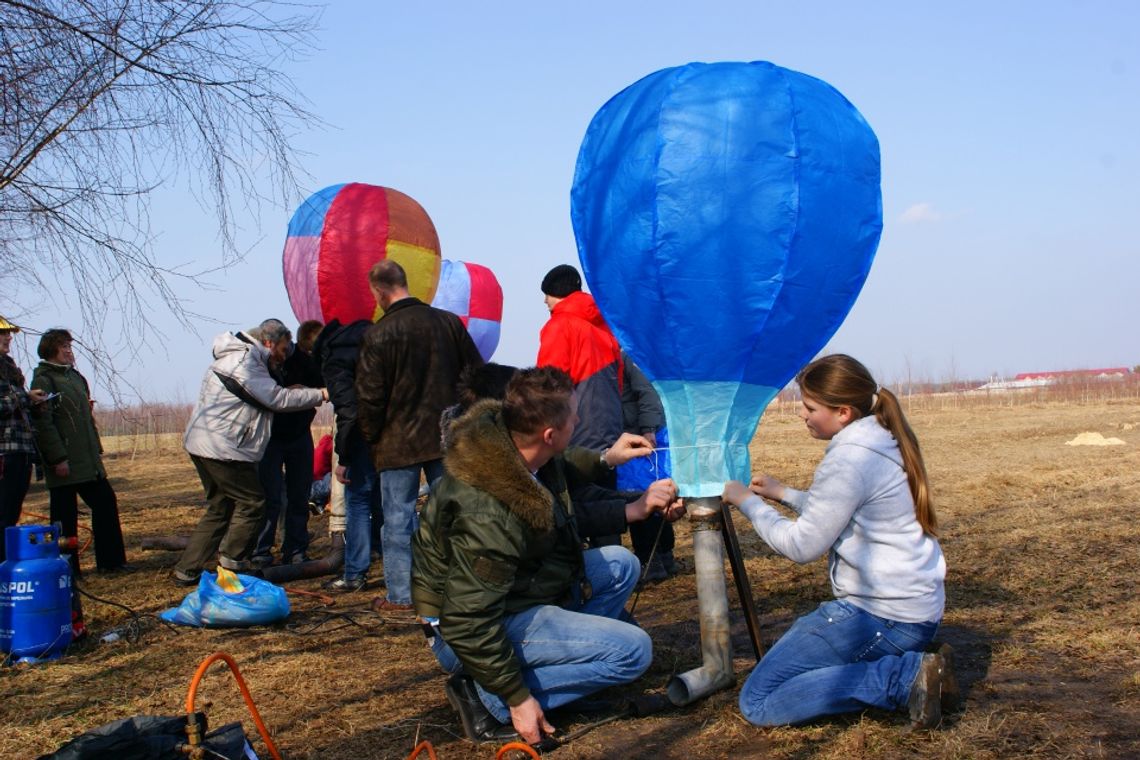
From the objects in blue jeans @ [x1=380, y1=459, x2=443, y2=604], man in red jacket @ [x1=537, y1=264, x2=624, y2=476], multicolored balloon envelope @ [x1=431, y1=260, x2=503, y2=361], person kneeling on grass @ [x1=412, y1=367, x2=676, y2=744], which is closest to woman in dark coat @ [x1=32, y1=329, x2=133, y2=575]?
blue jeans @ [x1=380, y1=459, x2=443, y2=604]

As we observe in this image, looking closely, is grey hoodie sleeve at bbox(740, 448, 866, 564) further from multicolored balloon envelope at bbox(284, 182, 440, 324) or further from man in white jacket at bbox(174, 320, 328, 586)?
multicolored balloon envelope at bbox(284, 182, 440, 324)

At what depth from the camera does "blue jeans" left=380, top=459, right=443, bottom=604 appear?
224 inches

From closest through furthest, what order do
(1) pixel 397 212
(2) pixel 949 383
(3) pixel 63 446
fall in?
(3) pixel 63 446 → (1) pixel 397 212 → (2) pixel 949 383

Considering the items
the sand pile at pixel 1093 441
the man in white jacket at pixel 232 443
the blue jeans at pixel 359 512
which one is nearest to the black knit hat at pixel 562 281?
the blue jeans at pixel 359 512

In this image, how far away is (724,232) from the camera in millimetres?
3691

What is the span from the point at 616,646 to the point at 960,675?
1517 mm

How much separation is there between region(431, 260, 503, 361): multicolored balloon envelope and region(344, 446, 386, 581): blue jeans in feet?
21.8

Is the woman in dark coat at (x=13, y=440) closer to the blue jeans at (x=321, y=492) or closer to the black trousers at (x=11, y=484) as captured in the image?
the black trousers at (x=11, y=484)

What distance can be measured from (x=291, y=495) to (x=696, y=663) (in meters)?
4.16

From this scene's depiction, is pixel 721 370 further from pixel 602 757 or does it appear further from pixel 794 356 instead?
pixel 602 757

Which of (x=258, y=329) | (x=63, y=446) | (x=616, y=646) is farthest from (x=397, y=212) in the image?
(x=616, y=646)

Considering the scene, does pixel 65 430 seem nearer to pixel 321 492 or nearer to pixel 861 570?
pixel 321 492

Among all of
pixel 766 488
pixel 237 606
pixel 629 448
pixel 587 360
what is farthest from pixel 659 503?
pixel 237 606

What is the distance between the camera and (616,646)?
12.0ft
